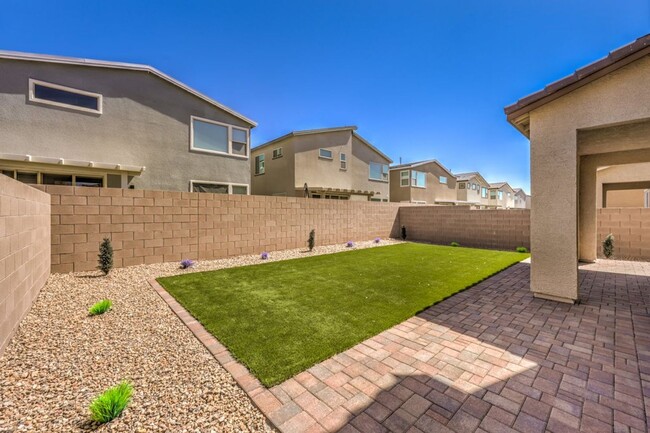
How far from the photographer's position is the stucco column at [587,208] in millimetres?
8612

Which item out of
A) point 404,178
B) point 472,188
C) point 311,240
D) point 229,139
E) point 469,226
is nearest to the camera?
point 311,240

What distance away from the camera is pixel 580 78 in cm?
481

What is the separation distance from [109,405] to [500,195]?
52.6m

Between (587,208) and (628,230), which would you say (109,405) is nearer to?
(587,208)

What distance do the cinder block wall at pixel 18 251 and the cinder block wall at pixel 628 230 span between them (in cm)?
1622

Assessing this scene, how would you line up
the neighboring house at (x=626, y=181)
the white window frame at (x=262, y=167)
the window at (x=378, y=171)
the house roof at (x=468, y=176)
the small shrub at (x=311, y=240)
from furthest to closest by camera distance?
1. the house roof at (x=468, y=176)
2. the window at (x=378, y=171)
3. the white window frame at (x=262, y=167)
4. the neighboring house at (x=626, y=181)
5. the small shrub at (x=311, y=240)

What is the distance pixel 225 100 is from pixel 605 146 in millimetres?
16333

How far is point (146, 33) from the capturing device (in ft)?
35.3

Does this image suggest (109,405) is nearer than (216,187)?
Yes

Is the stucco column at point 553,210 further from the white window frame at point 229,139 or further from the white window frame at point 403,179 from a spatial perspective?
the white window frame at point 403,179

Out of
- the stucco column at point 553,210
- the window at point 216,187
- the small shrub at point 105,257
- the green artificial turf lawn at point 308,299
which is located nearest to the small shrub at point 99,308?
the green artificial turf lawn at point 308,299

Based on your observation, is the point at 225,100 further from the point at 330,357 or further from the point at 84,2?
the point at 330,357

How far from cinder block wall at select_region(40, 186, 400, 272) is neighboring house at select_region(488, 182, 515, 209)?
38.8 m

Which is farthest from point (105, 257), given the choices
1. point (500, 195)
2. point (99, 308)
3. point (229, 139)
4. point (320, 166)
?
point (500, 195)
